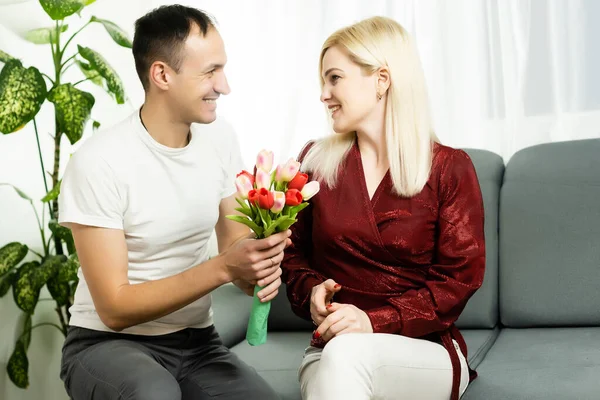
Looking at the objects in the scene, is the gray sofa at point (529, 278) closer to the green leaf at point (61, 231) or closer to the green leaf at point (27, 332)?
the green leaf at point (61, 231)

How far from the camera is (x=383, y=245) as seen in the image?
211cm

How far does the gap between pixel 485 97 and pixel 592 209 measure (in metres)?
0.66

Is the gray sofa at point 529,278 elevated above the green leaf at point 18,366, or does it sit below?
above

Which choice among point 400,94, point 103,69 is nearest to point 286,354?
point 400,94

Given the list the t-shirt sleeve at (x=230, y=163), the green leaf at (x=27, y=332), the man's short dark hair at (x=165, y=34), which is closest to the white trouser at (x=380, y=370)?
the t-shirt sleeve at (x=230, y=163)

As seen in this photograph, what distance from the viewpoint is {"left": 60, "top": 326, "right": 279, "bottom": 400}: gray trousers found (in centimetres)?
185

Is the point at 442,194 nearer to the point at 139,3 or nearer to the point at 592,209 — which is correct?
the point at 592,209

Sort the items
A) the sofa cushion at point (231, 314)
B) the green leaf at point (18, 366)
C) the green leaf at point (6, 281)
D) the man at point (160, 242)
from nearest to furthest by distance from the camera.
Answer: the man at point (160, 242) → the sofa cushion at point (231, 314) → the green leaf at point (6, 281) → the green leaf at point (18, 366)

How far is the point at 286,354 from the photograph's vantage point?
2574 millimetres

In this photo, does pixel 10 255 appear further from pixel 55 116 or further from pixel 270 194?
pixel 270 194

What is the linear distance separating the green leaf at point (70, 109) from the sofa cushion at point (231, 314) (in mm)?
729

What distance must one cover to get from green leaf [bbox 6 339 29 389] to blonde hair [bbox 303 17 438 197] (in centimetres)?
164

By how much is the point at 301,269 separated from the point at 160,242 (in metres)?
0.40

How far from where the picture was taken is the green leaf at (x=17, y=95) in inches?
105
